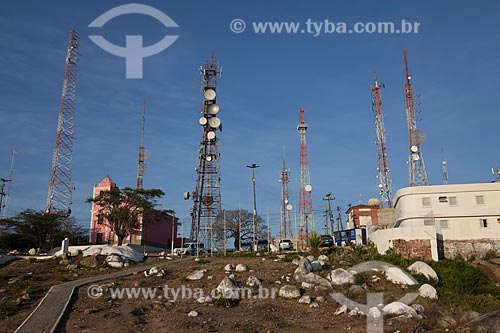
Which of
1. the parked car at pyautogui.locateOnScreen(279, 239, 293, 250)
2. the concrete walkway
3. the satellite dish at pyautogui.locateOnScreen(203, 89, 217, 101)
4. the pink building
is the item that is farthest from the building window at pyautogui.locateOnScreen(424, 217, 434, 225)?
the pink building

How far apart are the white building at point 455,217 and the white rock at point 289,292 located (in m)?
14.0

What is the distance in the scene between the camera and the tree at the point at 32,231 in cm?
4884

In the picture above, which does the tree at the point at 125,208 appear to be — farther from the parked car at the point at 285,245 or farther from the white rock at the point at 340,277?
the white rock at the point at 340,277

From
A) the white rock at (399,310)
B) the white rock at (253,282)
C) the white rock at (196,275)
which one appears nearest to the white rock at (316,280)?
the white rock at (253,282)

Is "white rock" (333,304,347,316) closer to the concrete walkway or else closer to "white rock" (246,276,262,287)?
"white rock" (246,276,262,287)

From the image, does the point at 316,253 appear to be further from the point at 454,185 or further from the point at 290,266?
the point at 454,185

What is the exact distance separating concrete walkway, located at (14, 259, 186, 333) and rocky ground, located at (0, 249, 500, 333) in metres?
0.40

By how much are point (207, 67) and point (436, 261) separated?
32.4 metres

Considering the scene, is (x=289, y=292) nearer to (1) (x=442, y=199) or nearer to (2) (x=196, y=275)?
(2) (x=196, y=275)

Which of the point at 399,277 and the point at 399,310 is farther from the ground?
the point at 399,277

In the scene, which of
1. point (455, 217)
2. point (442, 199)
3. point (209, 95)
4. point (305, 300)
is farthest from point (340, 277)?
point (209, 95)

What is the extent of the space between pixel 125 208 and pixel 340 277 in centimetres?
2786

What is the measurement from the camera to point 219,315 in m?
19.1

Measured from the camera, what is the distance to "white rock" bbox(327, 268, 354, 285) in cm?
2409
